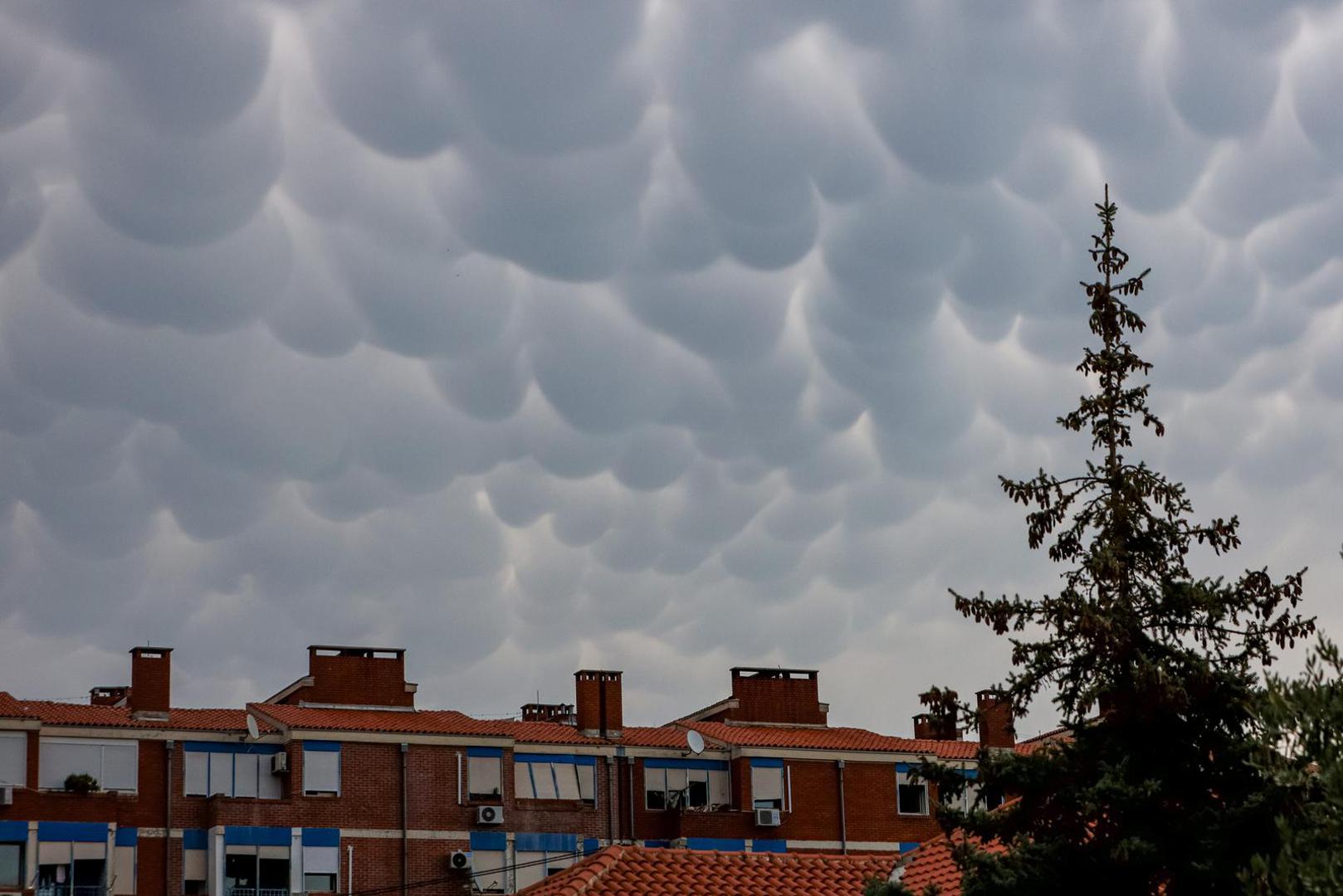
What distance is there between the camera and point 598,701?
257ft

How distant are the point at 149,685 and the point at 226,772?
15.1 feet

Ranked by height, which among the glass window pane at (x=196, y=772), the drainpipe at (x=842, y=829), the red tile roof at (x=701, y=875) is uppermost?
the glass window pane at (x=196, y=772)

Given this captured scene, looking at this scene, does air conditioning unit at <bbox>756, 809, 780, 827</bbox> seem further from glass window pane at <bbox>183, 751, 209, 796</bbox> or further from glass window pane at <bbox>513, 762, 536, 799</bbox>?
glass window pane at <bbox>183, 751, 209, 796</bbox>

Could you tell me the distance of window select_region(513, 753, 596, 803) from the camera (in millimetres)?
73312

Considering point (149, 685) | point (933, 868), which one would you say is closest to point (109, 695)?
point (149, 685)

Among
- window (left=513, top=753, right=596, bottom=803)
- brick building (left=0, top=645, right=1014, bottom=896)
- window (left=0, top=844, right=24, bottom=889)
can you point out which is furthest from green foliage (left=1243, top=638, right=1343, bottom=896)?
window (left=513, top=753, right=596, bottom=803)

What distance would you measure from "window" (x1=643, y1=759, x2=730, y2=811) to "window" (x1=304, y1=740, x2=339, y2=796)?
43.1 ft

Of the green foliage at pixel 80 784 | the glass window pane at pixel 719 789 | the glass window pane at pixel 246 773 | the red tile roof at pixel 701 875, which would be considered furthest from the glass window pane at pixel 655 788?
the red tile roof at pixel 701 875

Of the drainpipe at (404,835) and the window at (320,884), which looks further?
the drainpipe at (404,835)

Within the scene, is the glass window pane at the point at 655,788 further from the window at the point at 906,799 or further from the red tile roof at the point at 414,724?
the window at the point at 906,799

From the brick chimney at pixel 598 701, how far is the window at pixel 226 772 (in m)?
14.2

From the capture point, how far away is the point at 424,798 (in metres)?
70.6

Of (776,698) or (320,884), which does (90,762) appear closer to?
(320,884)

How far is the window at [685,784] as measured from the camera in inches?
2987
